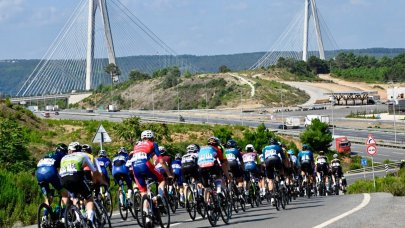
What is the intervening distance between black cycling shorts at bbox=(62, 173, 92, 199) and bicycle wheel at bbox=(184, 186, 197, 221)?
3.59 metres

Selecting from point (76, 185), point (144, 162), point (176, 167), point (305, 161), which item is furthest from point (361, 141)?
point (76, 185)

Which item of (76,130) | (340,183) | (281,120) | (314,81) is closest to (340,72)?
(314,81)

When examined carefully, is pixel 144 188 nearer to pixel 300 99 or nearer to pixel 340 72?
pixel 300 99

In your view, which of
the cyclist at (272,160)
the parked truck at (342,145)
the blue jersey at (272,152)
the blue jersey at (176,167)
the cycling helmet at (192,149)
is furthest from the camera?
the parked truck at (342,145)

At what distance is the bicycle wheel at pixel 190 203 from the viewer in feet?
53.1

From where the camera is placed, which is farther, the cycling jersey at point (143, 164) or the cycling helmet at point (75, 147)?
the cycling jersey at point (143, 164)

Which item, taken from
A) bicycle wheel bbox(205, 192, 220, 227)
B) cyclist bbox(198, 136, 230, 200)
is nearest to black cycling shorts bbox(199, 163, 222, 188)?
cyclist bbox(198, 136, 230, 200)

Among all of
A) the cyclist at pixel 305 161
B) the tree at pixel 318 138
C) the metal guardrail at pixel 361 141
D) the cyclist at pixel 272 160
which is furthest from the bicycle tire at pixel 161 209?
the metal guardrail at pixel 361 141

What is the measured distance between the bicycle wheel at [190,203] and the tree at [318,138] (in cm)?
5927

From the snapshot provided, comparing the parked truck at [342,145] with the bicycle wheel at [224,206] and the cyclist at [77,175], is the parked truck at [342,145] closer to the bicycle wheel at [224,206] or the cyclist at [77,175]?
the bicycle wheel at [224,206]

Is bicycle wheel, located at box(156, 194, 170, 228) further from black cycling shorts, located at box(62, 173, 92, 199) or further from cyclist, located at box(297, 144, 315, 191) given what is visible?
cyclist, located at box(297, 144, 315, 191)

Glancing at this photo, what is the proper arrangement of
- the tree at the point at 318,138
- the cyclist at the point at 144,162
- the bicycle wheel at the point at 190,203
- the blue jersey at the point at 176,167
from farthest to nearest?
the tree at the point at 318,138
the blue jersey at the point at 176,167
the bicycle wheel at the point at 190,203
the cyclist at the point at 144,162

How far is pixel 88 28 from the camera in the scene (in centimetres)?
11244

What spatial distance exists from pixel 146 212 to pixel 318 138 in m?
63.8
